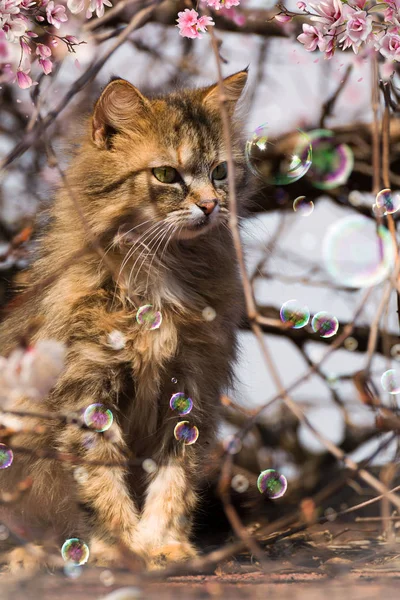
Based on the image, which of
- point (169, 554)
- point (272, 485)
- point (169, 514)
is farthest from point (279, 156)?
point (169, 554)

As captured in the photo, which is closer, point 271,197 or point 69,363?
point 69,363

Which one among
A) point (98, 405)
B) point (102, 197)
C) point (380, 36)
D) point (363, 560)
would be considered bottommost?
point (363, 560)

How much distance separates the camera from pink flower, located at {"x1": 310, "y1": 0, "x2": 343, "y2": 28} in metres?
2.07

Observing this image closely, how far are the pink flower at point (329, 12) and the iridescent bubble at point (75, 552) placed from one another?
1.64 meters

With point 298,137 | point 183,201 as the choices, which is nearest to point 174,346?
point 183,201

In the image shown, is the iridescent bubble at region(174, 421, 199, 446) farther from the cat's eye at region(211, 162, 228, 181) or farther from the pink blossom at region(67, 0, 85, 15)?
the pink blossom at region(67, 0, 85, 15)

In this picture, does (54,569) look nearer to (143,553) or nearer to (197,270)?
(143,553)

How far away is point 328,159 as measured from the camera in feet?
10.2

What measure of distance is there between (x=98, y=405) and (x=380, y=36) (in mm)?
1359

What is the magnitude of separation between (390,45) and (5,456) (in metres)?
1.69

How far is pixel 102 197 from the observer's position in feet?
7.49

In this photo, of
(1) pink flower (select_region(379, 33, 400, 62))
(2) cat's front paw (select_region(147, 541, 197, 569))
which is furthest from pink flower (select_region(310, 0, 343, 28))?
(2) cat's front paw (select_region(147, 541, 197, 569))

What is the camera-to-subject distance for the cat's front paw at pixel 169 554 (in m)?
2.04

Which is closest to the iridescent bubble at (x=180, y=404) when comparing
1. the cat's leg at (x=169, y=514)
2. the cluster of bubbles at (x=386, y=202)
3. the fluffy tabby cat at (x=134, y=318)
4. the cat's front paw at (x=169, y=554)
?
the fluffy tabby cat at (x=134, y=318)
